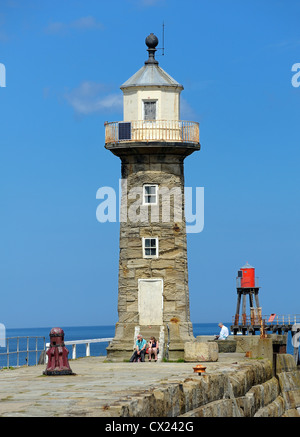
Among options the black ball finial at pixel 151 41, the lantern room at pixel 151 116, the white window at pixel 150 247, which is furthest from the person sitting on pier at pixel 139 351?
the black ball finial at pixel 151 41

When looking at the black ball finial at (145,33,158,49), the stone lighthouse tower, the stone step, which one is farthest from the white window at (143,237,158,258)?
the black ball finial at (145,33,158,49)

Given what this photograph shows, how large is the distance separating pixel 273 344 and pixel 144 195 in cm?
703

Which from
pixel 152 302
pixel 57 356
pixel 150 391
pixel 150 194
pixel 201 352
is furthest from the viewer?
pixel 150 194

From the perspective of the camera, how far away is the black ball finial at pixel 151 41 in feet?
119

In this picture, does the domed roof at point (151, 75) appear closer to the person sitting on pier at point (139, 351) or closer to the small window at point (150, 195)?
the small window at point (150, 195)

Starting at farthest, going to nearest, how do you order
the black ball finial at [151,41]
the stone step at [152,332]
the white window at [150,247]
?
the black ball finial at [151,41], the white window at [150,247], the stone step at [152,332]

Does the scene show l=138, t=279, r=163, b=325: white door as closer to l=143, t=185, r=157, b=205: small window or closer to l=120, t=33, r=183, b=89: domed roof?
l=143, t=185, r=157, b=205: small window

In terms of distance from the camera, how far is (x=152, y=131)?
34875 millimetres

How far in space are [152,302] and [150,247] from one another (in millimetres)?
1894

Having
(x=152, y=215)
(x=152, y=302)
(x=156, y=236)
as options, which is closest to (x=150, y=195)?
(x=152, y=215)

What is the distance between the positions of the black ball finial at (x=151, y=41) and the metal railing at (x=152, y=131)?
10.2 feet

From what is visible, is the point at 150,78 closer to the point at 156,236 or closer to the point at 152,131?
the point at 152,131

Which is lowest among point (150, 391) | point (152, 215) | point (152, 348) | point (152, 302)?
point (150, 391)
